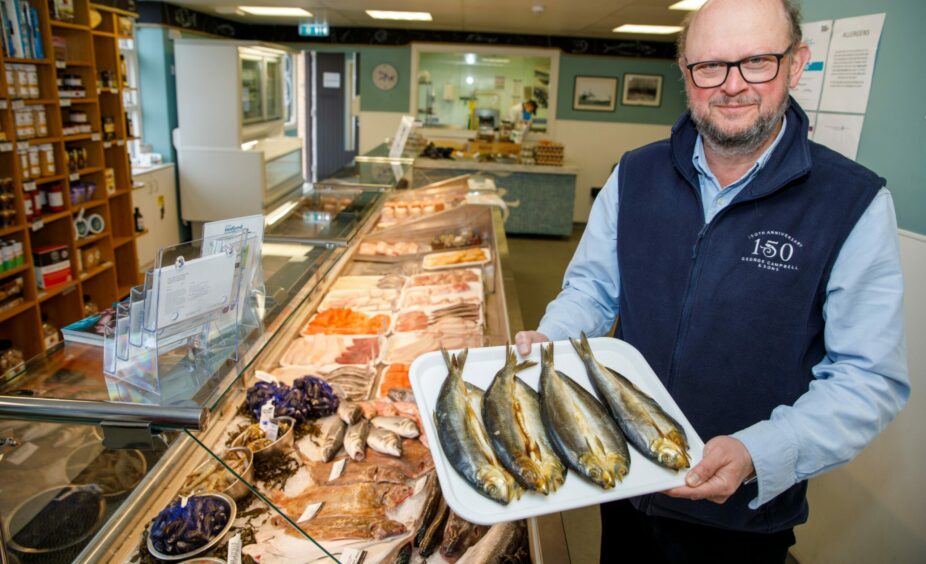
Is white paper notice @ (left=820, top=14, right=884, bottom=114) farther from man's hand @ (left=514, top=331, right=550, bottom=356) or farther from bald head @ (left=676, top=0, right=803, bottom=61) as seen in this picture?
man's hand @ (left=514, top=331, right=550, bottom=356)

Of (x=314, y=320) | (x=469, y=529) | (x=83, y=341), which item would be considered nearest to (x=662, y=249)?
(x=469, y=529)

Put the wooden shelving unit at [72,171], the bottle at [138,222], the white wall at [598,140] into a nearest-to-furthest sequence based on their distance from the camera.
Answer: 1. the wooden shelving unit at [72,171]
2. the bottle at [138,222]
3. the white wall at [598,140]

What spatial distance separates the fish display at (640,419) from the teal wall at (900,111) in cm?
178

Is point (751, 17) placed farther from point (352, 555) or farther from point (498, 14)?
point (498, 14)

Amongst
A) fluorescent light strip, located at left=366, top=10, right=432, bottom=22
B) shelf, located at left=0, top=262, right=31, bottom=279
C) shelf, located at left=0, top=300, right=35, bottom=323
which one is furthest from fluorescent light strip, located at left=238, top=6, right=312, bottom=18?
shelf, located at left=0, top=300, right=35, bottom=323

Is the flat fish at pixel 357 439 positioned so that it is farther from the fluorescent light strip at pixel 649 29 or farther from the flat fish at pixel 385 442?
the fluorescent light strip at pixel 649 29

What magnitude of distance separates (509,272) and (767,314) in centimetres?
225

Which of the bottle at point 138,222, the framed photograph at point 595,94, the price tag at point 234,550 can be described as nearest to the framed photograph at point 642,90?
the framed photograph at point 595,94

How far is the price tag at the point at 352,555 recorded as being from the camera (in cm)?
155

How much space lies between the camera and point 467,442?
50.7 inches

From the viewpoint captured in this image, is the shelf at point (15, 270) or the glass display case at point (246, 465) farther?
the shelf at point (15, 270)

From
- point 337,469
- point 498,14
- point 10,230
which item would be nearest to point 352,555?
point 337,469

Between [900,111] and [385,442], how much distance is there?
7.85ft

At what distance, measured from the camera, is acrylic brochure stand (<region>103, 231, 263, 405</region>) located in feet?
4.26
